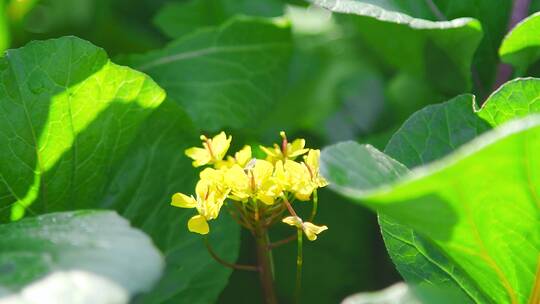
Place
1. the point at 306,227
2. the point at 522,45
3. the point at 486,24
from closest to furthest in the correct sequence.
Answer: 1. the point at 306,227
2. the point at 522,45
3. the point at 486,24

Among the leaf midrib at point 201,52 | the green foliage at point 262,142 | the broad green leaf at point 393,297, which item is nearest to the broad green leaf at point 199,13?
the green foliage at point 262,142

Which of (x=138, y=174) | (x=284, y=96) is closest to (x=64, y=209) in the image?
(x=138, y=174)

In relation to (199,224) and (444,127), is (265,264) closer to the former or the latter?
(199,224)

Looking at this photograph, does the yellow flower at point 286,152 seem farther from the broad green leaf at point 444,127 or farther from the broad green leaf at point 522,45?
the broad green leaf at point 522,45

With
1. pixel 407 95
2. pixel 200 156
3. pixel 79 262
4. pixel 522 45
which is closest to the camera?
pixel 79 262

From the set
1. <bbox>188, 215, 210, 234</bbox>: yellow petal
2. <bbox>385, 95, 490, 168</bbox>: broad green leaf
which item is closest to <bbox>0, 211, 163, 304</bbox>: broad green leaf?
<bbox>188, 215, 210, 234</bbox>: yellow petal

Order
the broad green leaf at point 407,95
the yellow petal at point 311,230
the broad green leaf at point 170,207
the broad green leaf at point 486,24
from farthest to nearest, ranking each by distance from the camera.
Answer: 1. the broad green leaf at point 407,95
2. the broad green leaf at point 486,24
3. the broad green leaf at point 170,207
4. the yellow petal at point 311,230

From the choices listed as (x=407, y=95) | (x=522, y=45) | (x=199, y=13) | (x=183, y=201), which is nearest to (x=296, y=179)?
(x=183, y=201)
